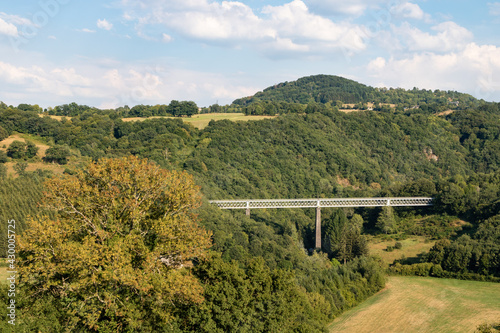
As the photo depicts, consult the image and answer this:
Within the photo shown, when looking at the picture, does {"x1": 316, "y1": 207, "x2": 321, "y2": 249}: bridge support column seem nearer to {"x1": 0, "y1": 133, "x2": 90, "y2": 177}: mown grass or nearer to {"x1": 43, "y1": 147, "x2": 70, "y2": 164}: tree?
{"x1": 0, "y1": 133, "x2": 90, "y2": 177}: mown grass

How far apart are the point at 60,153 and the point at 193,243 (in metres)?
96.0

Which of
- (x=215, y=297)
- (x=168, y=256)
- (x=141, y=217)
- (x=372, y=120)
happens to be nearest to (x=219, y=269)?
(x=215, y=297)

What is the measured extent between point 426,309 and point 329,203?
53.5 m

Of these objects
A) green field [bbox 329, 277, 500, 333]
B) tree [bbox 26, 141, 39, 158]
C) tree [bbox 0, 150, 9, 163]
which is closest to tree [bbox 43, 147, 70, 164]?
tree [bbox 26, 141, 39, 158]

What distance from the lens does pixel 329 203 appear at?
100 m

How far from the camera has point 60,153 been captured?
10756 centimetres

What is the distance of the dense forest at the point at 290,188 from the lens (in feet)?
82.2

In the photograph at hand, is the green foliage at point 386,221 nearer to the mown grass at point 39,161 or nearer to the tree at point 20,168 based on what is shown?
the mown grass at point 39,161

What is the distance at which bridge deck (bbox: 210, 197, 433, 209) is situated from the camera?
314 ft

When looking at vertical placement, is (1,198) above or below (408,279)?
above

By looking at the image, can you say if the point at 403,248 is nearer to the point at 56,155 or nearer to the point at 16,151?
the point at 56,155

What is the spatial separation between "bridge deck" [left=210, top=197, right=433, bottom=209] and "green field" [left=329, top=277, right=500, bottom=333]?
39.7 metres

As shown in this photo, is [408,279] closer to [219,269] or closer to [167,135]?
[219,269]

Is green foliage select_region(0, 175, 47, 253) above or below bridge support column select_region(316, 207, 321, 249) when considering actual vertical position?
above
